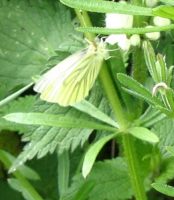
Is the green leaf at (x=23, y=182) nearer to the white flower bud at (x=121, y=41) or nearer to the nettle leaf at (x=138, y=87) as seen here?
the white flower bud at (x=121, y=41)

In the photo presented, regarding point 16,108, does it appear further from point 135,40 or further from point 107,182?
point 135,40

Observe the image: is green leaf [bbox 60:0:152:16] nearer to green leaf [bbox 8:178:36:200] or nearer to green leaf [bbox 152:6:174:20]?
green leaf [bbox 152:6:174:20]

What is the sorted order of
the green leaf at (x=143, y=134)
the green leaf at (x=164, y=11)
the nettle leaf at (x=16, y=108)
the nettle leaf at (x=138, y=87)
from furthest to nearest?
the nettle leaf at (x=16, y=108)
the green leaf at (x=143, y=134)
the nettle leaf at (x=138, y=87)
the green leaf at (x=164, y=11)

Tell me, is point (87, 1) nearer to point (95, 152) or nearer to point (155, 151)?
point (95, 152)

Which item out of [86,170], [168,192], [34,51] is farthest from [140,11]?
[34,51]

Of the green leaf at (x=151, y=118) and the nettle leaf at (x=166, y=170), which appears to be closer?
the green leaf at (x=151, y=118)

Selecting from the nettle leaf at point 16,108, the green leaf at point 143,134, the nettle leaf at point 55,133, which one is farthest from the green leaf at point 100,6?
the nettle leaf at point 16,108

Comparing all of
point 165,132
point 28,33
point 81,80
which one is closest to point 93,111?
point 81,80
